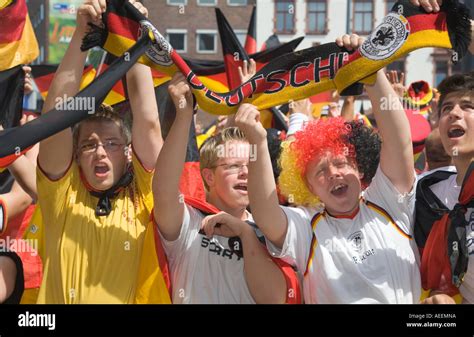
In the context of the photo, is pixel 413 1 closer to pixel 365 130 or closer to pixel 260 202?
pixel 365 130

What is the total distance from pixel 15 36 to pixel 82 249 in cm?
185

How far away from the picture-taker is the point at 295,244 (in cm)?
356

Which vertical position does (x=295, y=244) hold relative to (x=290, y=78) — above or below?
below

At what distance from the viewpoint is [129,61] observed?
142 inches

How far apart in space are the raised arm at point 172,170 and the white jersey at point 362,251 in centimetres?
47

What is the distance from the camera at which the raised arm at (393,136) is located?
3.55 m

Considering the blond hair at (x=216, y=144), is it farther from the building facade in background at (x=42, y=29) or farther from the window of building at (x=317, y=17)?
the building facade in background at (x=42, y=29)

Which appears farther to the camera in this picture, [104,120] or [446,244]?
[104,120]

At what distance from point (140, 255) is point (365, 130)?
1248 mm

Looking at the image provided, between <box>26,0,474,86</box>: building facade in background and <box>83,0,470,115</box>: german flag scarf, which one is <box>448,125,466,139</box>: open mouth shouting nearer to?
<box>83,0,470,115</box>: german flag scarf

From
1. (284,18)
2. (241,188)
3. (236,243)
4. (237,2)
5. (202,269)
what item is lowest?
(202,269)

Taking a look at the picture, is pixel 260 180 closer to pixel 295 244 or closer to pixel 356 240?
pixel 295 244

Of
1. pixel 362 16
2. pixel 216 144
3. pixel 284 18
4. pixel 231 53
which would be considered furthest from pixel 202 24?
pixel 216 144
